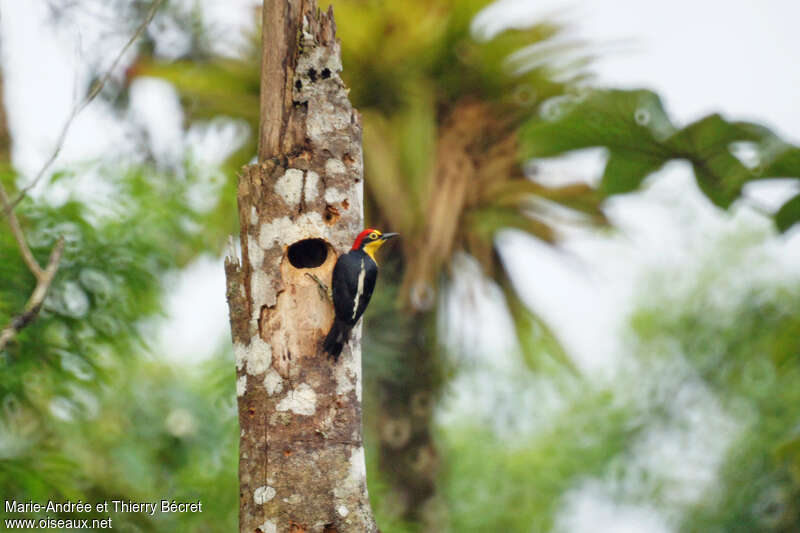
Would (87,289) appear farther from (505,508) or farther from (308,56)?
(505,508)

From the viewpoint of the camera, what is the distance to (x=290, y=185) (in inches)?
93.8

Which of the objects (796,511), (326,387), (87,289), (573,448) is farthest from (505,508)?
(326,387)

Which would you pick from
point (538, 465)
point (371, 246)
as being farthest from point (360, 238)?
point (538, 465)

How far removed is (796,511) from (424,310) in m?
4.47

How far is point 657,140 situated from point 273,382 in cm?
146

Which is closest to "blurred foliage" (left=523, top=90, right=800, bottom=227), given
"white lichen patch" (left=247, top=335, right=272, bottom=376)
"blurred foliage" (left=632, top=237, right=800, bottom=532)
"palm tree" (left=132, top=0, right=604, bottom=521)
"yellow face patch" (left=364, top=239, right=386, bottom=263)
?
"yellow face patch" (left=364, top=239, right=386, bottom=263)

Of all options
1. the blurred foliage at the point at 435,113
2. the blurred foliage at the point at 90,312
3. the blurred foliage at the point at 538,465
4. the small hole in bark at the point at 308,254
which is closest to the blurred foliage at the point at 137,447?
the blurred foliage at the point at 90,312

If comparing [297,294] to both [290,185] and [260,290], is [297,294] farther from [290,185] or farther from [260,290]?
[290,185]

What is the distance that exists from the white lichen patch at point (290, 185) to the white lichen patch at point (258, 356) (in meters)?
0.43

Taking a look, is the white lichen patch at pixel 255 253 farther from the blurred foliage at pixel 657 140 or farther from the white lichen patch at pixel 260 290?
the blurred foliage at pixel 657 140

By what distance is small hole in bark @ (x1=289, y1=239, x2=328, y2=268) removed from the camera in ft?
8.05

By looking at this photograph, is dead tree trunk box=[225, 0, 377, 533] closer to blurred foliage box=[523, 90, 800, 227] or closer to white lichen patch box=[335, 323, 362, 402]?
white lichen patch box=[335, 323, 362, 402]

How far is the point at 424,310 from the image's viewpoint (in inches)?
207

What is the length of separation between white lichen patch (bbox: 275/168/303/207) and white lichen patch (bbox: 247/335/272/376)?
0.43 m
